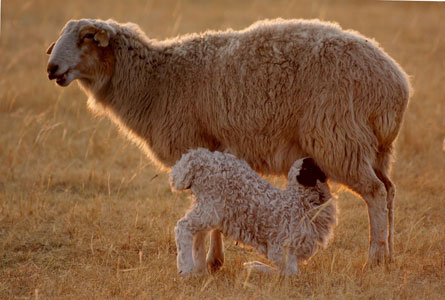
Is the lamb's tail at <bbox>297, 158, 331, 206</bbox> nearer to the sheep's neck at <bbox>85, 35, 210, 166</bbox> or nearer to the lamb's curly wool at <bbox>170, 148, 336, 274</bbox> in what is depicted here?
the lamb's curly wool at <bbox>170, 148, 336, 274</bbox>

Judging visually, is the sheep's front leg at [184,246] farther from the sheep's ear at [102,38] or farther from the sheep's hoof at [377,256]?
the sheep's ear at [102,38]

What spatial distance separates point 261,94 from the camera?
5000 millimetres

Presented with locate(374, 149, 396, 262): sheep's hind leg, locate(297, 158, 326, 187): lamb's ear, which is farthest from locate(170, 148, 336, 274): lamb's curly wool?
locate(374, 149, 396, 262): sheep's hind leg

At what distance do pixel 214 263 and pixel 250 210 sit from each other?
2.59ft

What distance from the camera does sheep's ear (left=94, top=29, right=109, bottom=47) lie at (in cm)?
528

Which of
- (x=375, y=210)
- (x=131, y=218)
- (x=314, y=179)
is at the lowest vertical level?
(x=131, y=218)

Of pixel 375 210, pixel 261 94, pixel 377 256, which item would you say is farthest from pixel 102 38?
pixel 377 256

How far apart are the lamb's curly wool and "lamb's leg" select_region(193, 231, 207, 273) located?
0.05 meters

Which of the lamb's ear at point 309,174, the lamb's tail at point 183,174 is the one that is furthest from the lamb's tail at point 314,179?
the lamb's tail at point 183,174

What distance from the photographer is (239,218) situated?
4.66 m

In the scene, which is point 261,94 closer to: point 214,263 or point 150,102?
point 150,102

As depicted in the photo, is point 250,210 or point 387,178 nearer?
point 250,210

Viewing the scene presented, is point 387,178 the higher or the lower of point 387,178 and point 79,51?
the lower

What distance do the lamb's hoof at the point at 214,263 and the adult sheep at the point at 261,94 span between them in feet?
0.04
